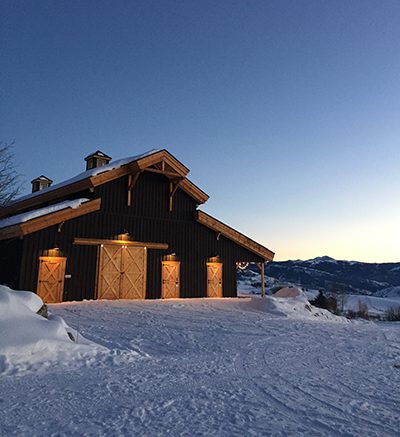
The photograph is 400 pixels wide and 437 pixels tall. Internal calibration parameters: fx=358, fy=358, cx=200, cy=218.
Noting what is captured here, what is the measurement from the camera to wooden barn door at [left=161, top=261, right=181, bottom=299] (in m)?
18.6

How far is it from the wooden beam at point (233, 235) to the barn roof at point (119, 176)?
4.17 ft

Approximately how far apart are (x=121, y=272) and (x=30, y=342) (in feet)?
36.5

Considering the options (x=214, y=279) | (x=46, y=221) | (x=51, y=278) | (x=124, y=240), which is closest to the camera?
(x=46, y=221)

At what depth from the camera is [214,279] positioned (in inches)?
799

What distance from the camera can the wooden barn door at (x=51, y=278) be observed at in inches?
602

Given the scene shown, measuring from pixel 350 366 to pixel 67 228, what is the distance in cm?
1300

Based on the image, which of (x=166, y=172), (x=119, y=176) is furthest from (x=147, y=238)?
(x=166, y=172)

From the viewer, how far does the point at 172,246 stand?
754 inches

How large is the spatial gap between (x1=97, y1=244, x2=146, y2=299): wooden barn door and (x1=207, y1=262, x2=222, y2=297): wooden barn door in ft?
12.8

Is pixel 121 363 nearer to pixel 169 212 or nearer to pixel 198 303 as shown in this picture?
pixel 198 303

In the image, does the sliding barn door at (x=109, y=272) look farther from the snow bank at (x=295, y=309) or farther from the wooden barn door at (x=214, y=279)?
the snow bank at (x=295, y=309)

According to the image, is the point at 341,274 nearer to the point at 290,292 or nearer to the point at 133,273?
the point at 290,292

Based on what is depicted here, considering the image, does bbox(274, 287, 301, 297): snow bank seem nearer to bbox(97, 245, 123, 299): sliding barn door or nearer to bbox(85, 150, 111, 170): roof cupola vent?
bbox(97, 245, 123, 299): sliding barn door

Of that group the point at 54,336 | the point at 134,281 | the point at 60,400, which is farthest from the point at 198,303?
the point at 60,400
